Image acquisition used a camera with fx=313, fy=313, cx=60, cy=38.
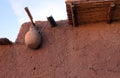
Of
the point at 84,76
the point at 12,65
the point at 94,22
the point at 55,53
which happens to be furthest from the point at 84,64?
the point at 12,65

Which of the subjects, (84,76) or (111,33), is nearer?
(84,76)

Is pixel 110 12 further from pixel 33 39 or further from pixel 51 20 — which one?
pixel 33 39

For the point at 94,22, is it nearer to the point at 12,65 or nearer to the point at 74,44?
the point at 74,44

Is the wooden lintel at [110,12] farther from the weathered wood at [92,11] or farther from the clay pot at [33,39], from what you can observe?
the clay pot at [33,39]

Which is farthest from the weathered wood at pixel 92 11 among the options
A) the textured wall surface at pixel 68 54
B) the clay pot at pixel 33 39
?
the clay pot at pixel 33 39

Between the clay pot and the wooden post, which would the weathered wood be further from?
the clay pot

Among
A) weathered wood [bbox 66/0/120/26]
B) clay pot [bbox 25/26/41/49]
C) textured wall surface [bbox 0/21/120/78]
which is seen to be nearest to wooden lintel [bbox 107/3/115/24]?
weathered wood [bbox 66/0/120/26]

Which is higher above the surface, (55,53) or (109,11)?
(109,11)

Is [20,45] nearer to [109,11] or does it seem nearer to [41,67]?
[41,67]

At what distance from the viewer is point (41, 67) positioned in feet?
22.6

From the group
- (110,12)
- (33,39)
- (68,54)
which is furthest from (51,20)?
(110,12)

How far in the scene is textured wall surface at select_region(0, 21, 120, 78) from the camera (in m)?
6.68

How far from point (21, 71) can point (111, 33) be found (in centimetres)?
222

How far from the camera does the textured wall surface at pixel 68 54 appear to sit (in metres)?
6.68
